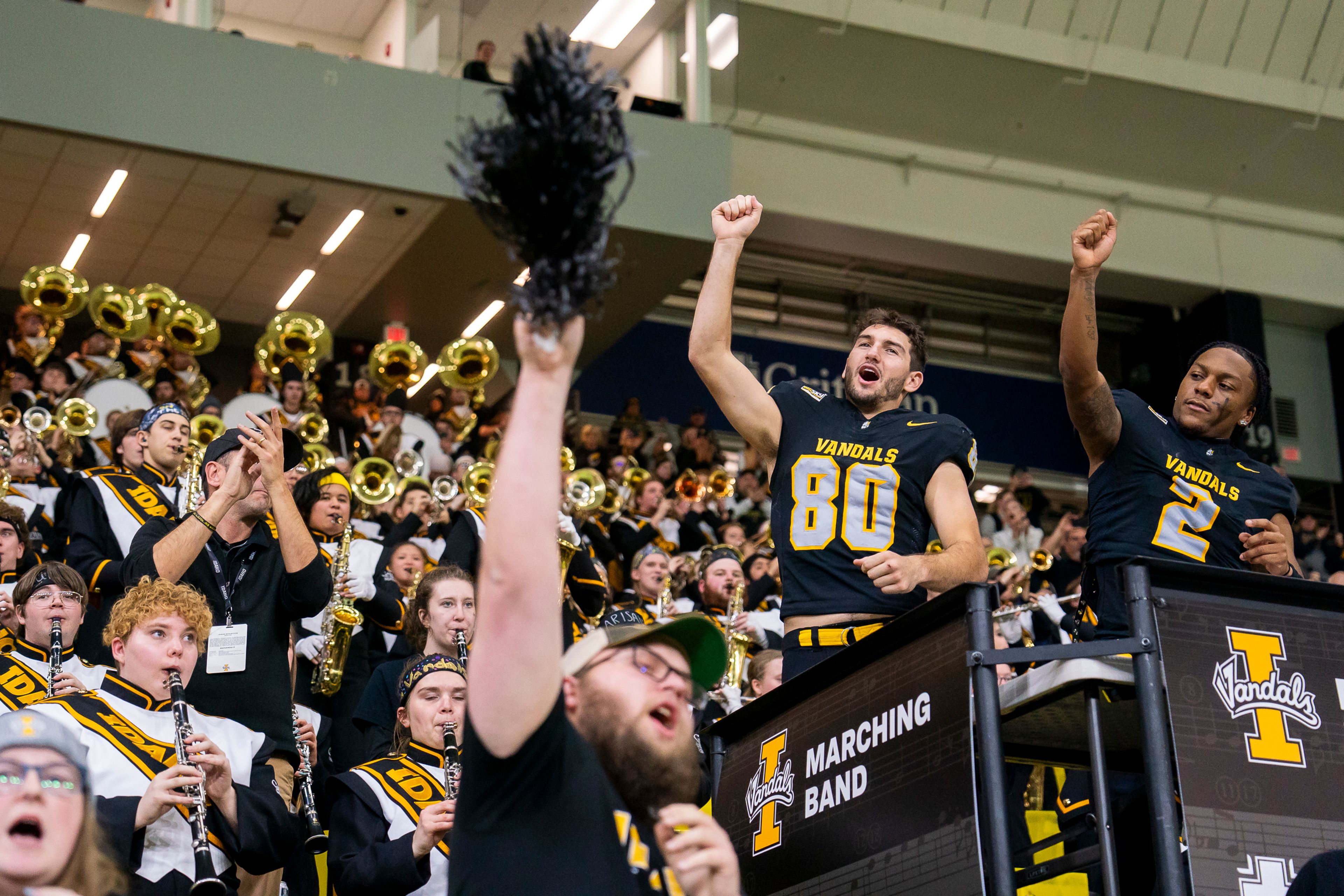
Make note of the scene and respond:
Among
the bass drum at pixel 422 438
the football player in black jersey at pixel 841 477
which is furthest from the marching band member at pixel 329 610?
the bass drum at pixel 422 438

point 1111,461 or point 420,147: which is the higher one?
point 420,147

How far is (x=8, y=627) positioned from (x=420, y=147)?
8.01 metres

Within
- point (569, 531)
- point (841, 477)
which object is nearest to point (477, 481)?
point (569, 531)

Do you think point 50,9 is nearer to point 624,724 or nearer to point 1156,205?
point 624,724

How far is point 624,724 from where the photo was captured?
7.30ft

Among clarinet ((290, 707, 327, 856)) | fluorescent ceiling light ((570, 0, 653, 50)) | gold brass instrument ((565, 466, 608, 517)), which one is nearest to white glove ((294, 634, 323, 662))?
clarinet ((290, 707, 327, 856))

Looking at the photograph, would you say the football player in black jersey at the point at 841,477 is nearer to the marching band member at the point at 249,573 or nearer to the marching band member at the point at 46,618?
the marching band member at the point at 249,573

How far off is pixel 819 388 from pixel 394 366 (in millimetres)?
5241

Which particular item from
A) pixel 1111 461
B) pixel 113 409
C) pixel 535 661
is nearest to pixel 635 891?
pixel 535 661

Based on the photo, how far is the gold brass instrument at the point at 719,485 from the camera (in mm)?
13898

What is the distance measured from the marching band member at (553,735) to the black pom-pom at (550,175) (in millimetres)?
58

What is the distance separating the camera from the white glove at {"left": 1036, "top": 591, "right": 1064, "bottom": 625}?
10031 mm

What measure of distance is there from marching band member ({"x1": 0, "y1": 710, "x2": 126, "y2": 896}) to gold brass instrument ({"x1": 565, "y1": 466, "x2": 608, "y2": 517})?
8685mm

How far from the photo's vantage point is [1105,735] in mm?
3428
